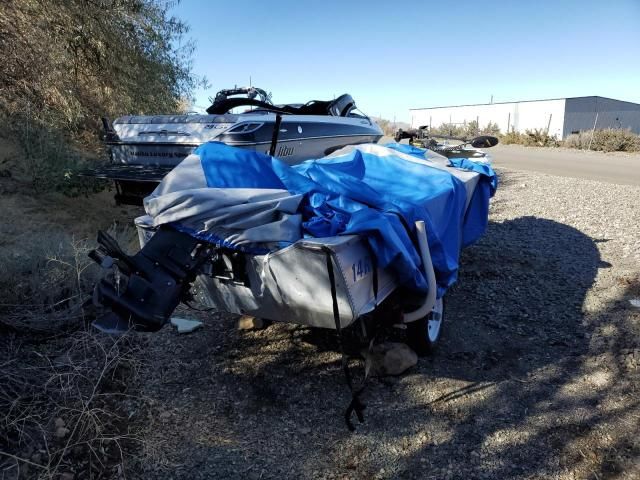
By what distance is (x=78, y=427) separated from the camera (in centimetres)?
270

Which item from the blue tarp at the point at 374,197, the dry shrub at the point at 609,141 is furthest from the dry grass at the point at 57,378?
the dry shrub at the point at 609,141

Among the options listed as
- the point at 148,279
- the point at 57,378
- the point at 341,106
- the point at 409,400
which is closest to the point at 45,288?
the point at 57,378

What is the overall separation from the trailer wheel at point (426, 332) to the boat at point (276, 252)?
0.31m

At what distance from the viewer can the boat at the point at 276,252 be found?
8.01ft

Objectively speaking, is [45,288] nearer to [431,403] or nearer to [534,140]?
[431,403]

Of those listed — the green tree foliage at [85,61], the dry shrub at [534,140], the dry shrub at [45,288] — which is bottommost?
the dry shrub at [534,140]

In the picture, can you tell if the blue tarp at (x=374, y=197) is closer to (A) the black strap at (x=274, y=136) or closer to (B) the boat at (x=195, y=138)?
(A) the black strap at (x=274, y=136)

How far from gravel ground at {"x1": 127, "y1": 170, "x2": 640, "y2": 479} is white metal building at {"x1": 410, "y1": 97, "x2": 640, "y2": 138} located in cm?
3285

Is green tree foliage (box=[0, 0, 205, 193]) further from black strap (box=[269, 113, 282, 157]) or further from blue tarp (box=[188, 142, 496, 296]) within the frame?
blue tarp (box=[188, 142, 496, 296])

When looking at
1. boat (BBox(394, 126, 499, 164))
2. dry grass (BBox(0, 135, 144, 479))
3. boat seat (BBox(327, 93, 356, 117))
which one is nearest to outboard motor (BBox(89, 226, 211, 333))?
dry grass (BBox(0, 135, 144, 479))

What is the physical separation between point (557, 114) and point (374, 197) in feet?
128

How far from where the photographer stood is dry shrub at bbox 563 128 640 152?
2234cm

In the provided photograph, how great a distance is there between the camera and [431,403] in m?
3.11

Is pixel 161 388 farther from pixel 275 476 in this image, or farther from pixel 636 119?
pixel 636 119
